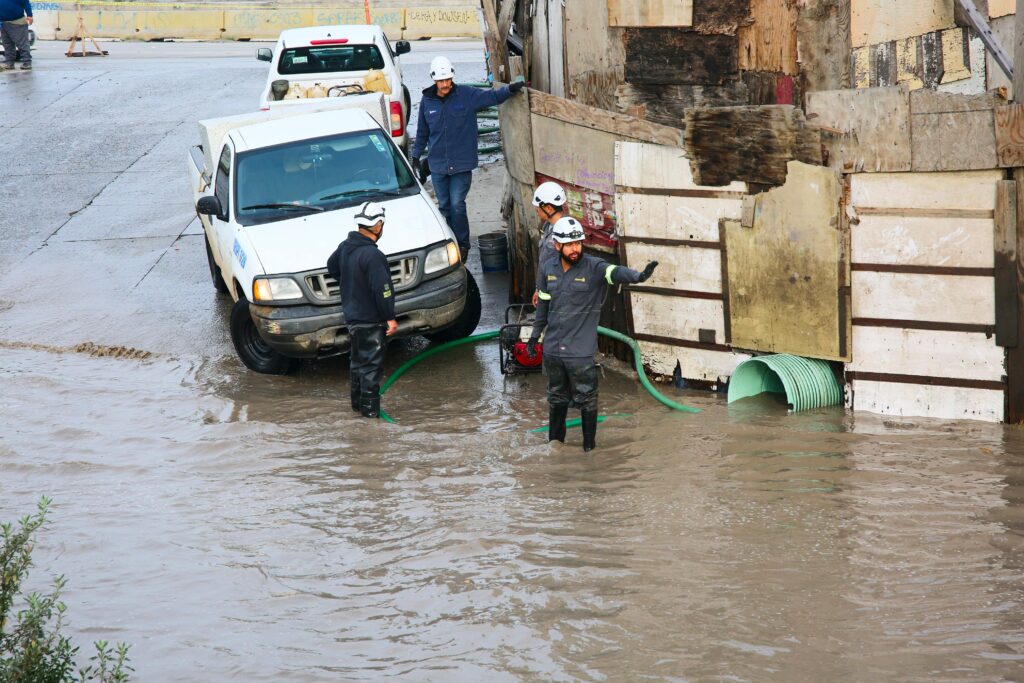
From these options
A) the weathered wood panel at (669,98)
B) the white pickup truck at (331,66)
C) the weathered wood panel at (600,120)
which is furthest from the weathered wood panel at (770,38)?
the white pickup truck at (331,66)

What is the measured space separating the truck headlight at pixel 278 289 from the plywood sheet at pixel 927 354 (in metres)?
4.50

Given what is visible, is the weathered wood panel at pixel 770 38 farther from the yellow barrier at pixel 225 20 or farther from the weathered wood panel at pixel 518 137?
the yellow barrier at pixel 225 20

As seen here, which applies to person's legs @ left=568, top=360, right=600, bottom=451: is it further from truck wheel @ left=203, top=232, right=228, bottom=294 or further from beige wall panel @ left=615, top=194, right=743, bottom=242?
truck wheel @ left=203, top=232, right=228, bottom=294

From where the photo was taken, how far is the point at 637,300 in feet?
31.0

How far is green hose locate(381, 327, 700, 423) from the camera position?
8.81m

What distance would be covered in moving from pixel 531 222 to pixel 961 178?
433cm

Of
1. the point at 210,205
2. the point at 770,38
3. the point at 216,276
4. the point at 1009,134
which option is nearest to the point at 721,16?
the point at 770,38

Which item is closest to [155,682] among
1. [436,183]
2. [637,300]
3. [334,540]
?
[334,540]

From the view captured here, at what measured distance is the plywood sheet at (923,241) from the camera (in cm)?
768

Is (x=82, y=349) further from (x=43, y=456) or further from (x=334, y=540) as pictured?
(x=334, y=540)

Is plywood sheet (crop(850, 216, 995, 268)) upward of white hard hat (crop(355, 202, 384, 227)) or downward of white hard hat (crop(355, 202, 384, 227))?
downward

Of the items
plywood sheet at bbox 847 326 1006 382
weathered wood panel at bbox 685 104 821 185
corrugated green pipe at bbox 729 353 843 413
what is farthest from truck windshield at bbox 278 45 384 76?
plywood sheet at bbox 847 326 1006 382

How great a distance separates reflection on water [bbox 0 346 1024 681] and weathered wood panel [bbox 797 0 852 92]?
258 centimetres

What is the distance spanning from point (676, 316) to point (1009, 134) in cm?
291
